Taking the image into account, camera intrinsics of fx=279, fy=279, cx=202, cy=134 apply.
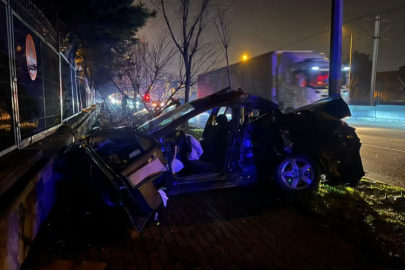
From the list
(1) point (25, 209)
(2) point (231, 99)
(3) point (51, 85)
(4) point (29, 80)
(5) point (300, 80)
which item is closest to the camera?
(1) point (25, 209)

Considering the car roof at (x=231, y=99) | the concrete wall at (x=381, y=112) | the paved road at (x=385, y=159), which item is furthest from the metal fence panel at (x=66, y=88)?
the concrete wall at (x=381, y=112)

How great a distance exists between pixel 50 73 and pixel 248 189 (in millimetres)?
4924

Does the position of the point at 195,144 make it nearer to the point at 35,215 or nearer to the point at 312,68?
the point at 35,215

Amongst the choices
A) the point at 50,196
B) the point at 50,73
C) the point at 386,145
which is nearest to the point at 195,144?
the point at 50,196

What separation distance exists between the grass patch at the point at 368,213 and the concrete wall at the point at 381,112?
67.5 feet

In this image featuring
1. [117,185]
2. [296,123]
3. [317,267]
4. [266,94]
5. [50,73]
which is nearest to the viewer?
[317,267]

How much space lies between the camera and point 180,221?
12.2ft

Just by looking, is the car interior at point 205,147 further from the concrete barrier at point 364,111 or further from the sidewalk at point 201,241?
the concrete barrier at point 364,111

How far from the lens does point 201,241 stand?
3.22 meters

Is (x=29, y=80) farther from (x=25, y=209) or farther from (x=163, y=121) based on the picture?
(x=25, y=209)

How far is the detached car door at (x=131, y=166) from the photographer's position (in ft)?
10.4

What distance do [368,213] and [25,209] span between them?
4.33 m

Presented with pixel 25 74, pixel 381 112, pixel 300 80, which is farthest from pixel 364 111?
pixel 25 74

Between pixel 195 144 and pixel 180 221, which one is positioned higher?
pixel 195 144
